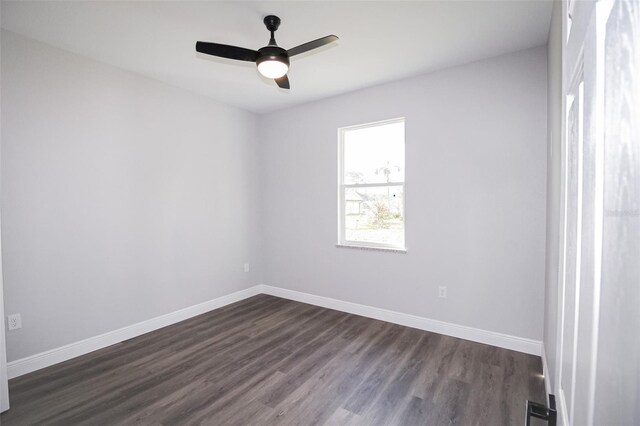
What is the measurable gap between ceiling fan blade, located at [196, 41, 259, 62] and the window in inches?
74.7

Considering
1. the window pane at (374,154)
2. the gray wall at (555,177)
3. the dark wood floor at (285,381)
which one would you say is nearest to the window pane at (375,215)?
the window pane at (374,154)

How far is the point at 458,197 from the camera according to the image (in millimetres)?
3084

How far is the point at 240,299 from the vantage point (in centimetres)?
437

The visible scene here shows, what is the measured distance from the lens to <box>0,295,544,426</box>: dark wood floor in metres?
2.00

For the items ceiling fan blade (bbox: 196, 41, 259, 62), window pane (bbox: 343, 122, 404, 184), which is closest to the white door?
ceiling fan blade (bbox: 196, 41, 259, 62)

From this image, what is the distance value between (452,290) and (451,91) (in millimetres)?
2076

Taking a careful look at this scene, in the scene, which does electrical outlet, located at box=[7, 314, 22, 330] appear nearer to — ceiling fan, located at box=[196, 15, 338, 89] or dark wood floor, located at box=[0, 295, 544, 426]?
dark wood floor, located at box=[0, 295, 544, 426]

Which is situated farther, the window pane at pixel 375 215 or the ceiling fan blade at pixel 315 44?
the window pane at pixel 375 215

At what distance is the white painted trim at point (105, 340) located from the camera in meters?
2.49

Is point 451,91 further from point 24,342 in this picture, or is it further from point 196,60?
point 24,342

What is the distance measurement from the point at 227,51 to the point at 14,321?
275cm

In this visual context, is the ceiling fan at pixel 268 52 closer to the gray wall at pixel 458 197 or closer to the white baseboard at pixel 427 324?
the gray wall at pixel 458 197

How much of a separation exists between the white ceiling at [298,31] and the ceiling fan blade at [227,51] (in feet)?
1.08

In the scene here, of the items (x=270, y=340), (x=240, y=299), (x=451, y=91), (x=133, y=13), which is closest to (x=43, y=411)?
(x=270, y=340)
